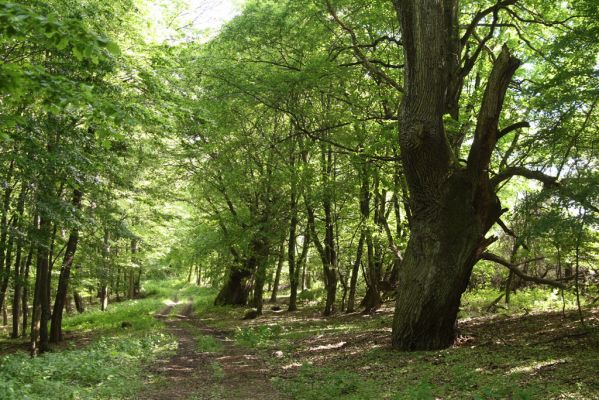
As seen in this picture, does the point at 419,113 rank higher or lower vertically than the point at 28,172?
higher

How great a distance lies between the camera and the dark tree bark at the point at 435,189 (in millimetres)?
8156

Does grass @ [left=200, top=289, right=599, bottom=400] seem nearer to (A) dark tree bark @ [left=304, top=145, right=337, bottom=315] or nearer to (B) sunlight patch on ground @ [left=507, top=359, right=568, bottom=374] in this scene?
(B) sunlight patch on ground @ [left=507, top=359, right=568, bottom=374]

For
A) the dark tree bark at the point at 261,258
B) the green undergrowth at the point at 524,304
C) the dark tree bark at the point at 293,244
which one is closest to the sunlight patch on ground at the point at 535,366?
the green undergrowth at the point at 524,304

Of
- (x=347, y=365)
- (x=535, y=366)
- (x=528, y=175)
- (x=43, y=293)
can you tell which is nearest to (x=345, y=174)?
(x=347, y=365)

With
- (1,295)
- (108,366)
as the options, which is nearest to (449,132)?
(108,366)

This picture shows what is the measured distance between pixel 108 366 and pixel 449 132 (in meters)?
8.48

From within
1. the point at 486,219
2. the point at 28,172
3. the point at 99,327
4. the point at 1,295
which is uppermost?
the point at 28,172

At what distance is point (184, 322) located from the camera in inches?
757

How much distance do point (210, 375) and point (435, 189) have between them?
5.49 meters

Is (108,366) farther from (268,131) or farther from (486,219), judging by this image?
(268,131)

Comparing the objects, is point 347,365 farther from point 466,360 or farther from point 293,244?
point 293,244

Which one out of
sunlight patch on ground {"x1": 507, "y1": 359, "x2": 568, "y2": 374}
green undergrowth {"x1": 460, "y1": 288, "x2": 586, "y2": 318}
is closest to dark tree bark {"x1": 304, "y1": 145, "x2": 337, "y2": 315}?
green undergrowth {"x1": 460, "y1": 288, "x2": 586, "y2": 318}

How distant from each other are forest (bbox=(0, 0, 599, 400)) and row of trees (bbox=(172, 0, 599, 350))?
0.06m

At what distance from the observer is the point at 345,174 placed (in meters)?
15.4
